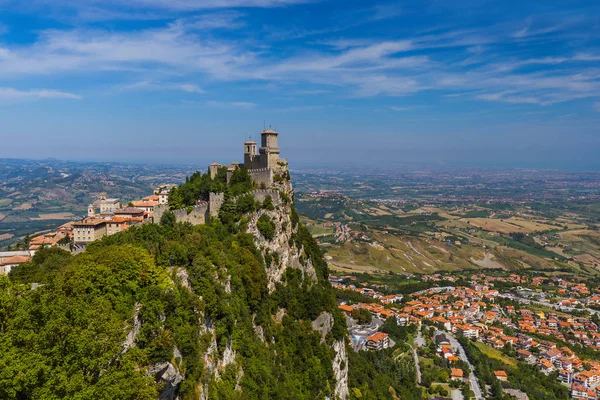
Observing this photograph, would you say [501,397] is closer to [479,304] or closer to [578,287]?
[479,304]

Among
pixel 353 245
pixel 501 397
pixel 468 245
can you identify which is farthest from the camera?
pixel 468 245

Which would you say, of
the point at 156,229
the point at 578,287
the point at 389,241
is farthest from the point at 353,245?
the point at 156,229

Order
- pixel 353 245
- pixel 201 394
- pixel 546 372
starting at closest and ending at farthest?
pixel 201 394
pixel 546 372
pixel 353 245

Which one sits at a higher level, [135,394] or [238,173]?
[238,173]

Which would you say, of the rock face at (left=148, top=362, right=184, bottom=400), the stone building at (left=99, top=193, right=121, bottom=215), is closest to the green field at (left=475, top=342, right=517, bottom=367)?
the stone building at (left=99, top=193, right=121, bottom=215)

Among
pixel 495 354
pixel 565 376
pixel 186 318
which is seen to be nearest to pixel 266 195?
pixel 186 318

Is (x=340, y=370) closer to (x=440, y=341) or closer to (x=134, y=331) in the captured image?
(x=134, y=331)
